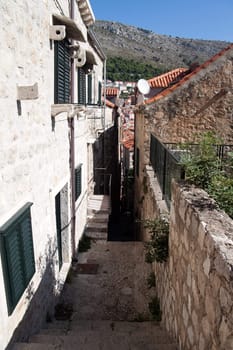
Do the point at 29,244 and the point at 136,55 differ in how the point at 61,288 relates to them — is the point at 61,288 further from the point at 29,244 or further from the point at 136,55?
the point at 136,55

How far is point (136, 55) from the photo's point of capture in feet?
252

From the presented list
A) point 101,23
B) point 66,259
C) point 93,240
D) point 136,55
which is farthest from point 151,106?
point 101,23

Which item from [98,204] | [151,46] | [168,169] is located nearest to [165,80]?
[98,204]

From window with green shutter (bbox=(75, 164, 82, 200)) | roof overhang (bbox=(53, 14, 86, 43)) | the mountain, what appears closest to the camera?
roof overhang (bbox=(53, 14, 86, 43))

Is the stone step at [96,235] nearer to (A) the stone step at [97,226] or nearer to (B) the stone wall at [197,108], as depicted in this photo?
(A) the stone step at [97,226]

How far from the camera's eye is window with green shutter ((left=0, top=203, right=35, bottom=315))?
3.76 meters

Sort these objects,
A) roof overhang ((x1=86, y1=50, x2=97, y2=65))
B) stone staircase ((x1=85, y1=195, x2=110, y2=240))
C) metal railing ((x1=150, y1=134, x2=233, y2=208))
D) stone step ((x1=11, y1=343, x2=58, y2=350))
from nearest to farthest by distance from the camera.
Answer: stone step ((x1=11, y1=343, x2=58, y2=350))
metal railing ((x1=150, y1=134, x2=233, y2=208))
roof overhang ((x1=86, y1=50, x2=97, y2=65))
stone staircase ((x1=85, y1=195, x2=110, y2=240))

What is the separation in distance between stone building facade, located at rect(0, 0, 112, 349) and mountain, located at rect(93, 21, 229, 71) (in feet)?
216

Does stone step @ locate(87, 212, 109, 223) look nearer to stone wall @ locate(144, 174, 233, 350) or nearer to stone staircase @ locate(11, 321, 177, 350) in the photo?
stone staircase @ locate(11, 321, 177, 350)

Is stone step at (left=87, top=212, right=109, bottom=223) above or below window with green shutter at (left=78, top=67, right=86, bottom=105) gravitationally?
below

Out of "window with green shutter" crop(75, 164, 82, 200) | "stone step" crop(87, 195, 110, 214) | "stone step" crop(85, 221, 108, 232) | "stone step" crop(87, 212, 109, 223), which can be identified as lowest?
"stone step" crop(85, 221, 108, 232)

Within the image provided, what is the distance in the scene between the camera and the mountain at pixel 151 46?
73.4 metres

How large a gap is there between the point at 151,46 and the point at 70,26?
88.5 meters

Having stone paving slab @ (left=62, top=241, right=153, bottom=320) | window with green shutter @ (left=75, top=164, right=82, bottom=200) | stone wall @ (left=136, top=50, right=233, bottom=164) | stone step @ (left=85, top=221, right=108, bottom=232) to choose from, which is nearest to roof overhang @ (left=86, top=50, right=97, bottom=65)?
stone wall @ (left=136, top=50, right=233, bottom=164)
